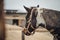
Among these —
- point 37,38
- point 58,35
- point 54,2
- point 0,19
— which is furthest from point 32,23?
point 0,19

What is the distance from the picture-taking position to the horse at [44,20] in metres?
1.63

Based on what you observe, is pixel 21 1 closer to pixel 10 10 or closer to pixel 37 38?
pixel 10 10

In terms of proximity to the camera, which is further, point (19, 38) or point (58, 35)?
point (19, 38)

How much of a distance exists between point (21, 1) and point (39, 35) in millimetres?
663

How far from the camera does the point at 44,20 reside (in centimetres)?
171

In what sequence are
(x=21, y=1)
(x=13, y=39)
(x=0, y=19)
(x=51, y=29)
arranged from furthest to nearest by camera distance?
(x=21, y=1), (x=13, y=39), (x=51, y=29), (x=0, y=19)

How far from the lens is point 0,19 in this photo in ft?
0.73

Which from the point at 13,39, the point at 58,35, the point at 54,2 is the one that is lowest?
the point at 13,39

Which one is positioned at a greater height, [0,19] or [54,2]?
[0,19]

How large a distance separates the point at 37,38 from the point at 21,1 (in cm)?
70

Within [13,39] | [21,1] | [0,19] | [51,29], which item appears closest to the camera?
[0,19]

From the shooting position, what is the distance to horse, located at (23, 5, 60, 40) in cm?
163

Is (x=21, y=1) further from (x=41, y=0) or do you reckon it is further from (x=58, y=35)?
(x=58, y=35)

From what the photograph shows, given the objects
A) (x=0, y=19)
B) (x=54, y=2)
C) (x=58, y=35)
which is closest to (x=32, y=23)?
(x=58, y=35)
